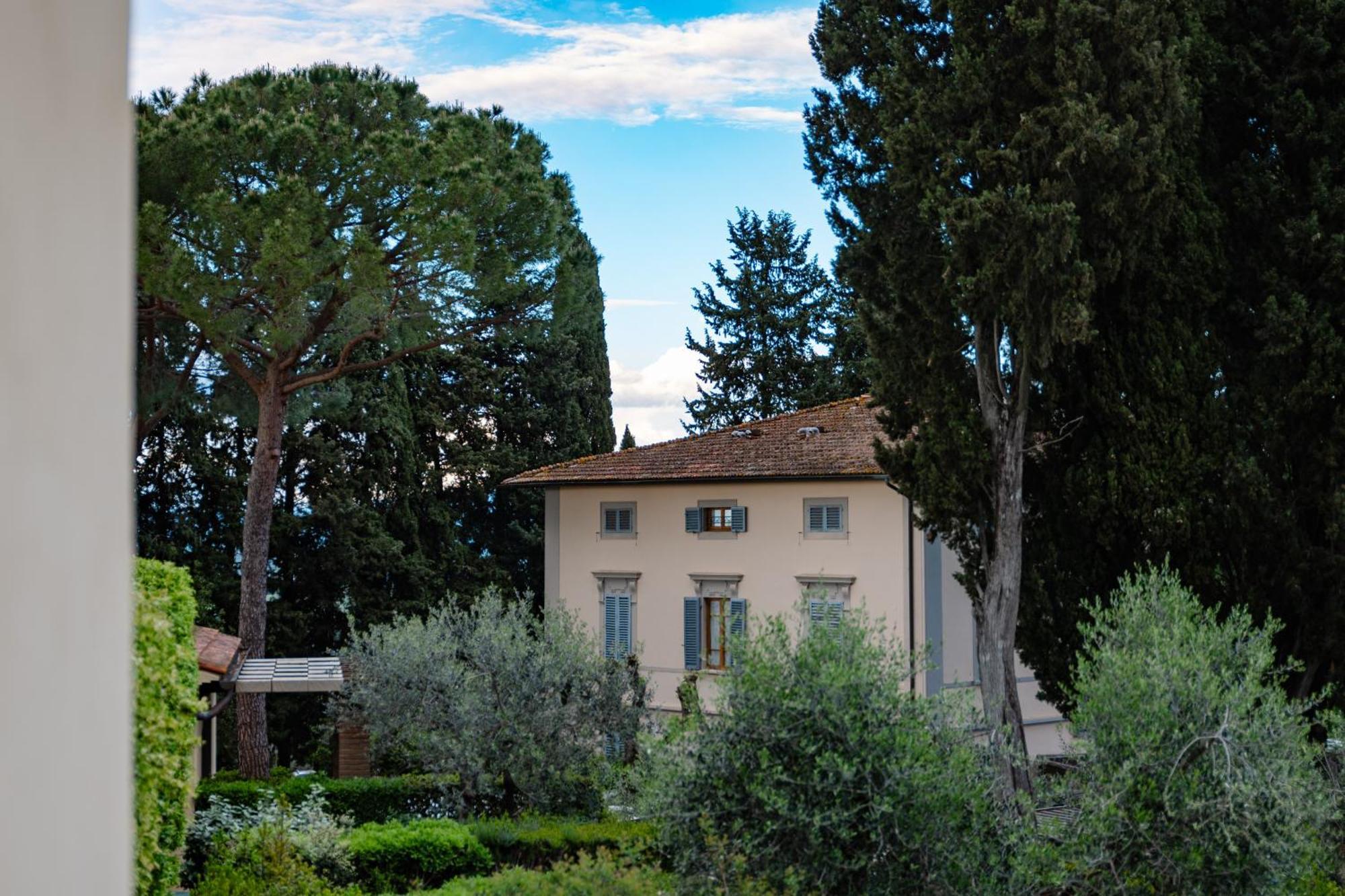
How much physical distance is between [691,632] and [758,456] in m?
3.64

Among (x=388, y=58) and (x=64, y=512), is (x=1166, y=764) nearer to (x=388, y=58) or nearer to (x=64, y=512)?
(x=64, y=512)

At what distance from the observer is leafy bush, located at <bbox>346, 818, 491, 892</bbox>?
1345cm

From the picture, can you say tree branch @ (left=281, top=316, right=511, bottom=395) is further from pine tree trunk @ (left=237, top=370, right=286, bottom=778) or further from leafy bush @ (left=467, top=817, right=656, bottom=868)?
leafy bush @ (left=467, top=817, right=656, bottom=868)

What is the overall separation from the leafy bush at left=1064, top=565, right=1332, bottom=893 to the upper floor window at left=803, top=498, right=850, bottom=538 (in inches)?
504

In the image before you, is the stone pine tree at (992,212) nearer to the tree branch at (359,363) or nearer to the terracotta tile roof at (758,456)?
the terracotta tile roof at (758,456)

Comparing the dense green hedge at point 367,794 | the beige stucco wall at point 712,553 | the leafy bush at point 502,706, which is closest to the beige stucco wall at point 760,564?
the beige stucco wall at point 712,553

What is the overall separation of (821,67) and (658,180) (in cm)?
532

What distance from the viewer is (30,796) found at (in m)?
0.88

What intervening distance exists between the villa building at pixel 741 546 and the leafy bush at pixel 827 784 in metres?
11.2

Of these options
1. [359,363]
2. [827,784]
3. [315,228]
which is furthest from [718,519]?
[827,784]

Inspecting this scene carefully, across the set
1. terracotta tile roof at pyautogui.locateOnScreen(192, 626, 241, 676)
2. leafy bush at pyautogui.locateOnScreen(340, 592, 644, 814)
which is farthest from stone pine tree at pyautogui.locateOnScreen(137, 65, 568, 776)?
leafy bush at pyautogui.locateOnScreen(340, 592, 644, 814)

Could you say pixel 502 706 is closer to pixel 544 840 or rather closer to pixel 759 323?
pixel 544 840

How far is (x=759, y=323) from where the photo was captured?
132 ft

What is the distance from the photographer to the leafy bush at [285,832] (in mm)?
12773
